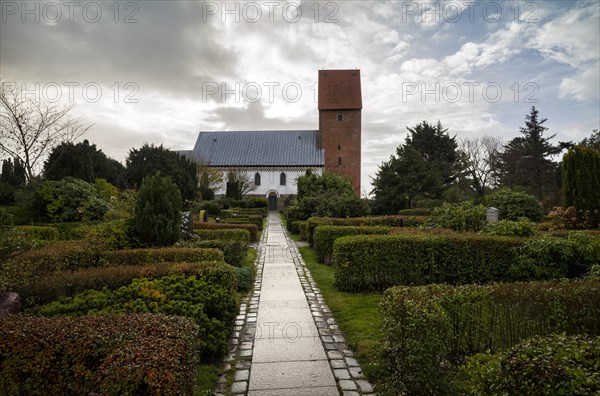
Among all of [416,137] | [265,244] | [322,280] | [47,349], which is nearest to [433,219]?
[322,280]

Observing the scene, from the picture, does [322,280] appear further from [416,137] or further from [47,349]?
[416,137]

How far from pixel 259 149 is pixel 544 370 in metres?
52.0

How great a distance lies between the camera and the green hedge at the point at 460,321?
361 centimetres

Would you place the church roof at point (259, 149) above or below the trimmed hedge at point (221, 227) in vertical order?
above

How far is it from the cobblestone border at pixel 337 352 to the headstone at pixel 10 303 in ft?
13.0

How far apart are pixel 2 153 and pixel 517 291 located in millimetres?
24119

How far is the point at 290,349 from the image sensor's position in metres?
4.93

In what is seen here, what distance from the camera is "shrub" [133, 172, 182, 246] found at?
9.65m

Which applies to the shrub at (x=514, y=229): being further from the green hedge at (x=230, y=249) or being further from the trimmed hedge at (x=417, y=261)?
the green hedge at (x=230, y=249)

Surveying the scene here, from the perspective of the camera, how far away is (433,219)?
1288 cm

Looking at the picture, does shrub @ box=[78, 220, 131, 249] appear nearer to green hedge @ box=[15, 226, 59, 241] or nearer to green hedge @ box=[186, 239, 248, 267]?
green hedge @ box=[186, 239, 248, 267]

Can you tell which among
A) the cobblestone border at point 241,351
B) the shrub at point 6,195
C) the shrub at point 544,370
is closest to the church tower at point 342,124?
Result: the shrub at point 6,195

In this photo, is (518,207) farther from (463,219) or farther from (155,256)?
(155,256)

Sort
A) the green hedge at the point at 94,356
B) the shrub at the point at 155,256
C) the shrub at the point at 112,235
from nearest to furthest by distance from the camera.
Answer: the green hedge at the point at 94,356 → the shrub at the point at 155,256 → the shrub at the point at 112,235
